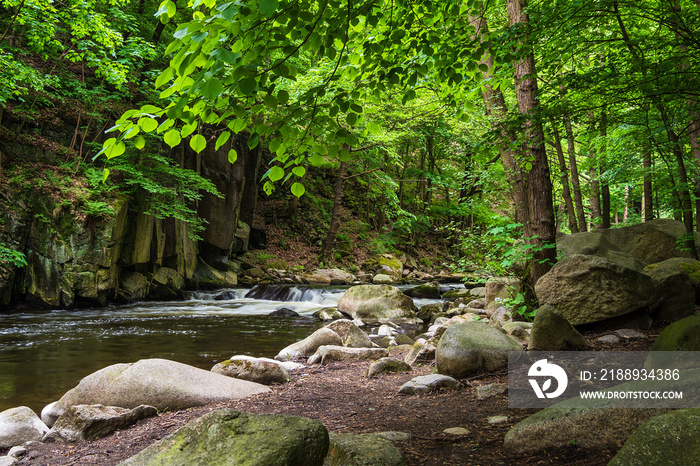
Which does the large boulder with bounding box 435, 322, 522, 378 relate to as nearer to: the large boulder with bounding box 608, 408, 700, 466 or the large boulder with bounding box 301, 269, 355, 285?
the large boulder with bounding box 608, 408, 700, 466

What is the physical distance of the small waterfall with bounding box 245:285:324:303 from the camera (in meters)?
15.2

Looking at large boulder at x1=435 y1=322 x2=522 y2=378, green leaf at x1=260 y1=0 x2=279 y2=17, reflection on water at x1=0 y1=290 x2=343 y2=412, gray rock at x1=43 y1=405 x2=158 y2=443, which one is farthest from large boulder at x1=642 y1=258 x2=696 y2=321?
gray rock at x1=43 y1=405 x2=158 y2=443

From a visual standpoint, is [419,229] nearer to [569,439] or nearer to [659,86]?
[659,86]

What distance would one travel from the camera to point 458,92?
4.30 m

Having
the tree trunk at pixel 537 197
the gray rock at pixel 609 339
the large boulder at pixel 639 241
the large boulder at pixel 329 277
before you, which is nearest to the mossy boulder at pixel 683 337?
the gray rock at pixel 609 339

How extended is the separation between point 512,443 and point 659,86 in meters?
3.93

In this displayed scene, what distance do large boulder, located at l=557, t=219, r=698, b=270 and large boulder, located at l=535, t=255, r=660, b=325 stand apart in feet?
9.56

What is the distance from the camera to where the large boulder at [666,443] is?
74.7 inches

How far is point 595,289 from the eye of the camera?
580 cm

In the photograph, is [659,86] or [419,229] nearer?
[659,86]

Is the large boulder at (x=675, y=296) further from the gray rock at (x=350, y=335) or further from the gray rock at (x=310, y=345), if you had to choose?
the gray rock at (x=310, y=345)

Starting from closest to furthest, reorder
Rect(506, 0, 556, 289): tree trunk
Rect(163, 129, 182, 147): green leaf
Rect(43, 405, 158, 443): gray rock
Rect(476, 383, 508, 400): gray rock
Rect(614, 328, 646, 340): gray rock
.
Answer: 1. Rect(163, 129, 182, 147): green leaf
2. Rect(43, 405, 158, 443): gray rock
3. Rect(476, 383, 508, 400): gray rock
4. Rect(614, 328, 646, 340): gray rock
5. Rect(506, 0, 556, 289): tree trunk

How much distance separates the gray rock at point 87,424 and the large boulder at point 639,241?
848 centimetres

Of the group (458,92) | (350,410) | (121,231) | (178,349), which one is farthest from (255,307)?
(458,92)
